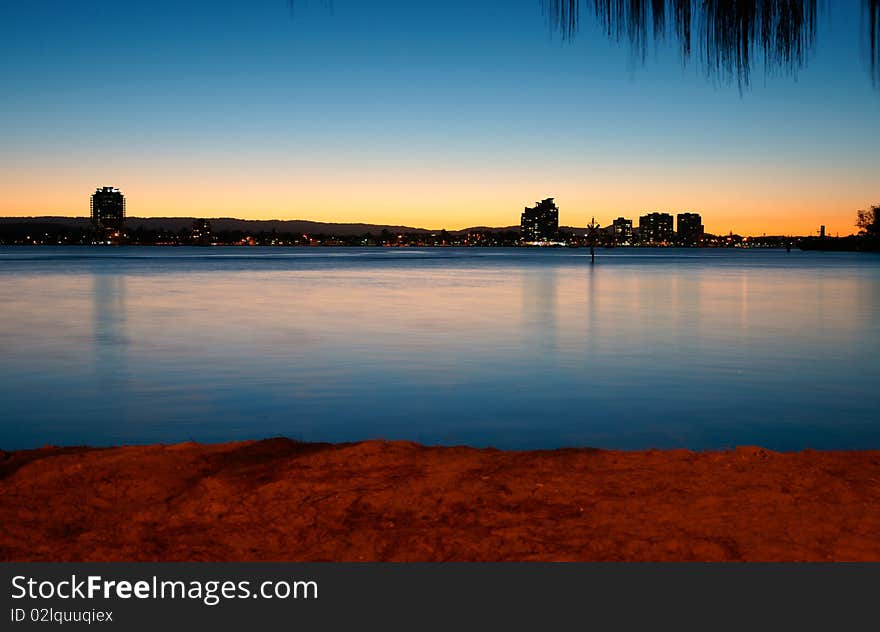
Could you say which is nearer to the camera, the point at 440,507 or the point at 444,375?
the point at 440,507

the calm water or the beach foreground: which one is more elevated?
the beach foreground

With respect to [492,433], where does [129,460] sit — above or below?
above

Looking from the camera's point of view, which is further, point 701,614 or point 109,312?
point 109,312

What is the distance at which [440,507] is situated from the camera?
6.19m

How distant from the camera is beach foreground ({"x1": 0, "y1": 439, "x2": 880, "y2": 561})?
5535 millimetres

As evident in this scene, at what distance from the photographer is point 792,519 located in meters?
5.98

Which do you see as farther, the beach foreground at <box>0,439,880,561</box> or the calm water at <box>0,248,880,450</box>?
the calm water at <box>0,248,880,450</box>

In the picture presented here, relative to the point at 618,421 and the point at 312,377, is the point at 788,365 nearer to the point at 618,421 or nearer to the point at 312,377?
the point at 618,421

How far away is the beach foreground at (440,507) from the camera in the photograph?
5.54m

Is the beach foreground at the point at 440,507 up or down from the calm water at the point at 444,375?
up

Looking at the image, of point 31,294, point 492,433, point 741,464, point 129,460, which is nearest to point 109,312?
point 31,294

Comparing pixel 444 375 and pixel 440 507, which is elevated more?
pixel 440 507

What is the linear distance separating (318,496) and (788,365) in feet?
52.9

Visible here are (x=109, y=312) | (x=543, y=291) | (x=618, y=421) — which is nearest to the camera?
(x=618, y=421)
